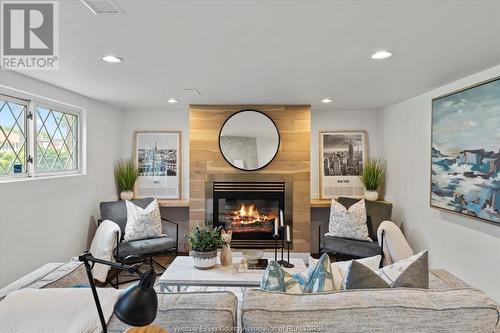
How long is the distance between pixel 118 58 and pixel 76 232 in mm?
2356

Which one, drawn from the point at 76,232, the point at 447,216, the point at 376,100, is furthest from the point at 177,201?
the point at 447,216

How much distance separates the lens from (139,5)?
1494 mm

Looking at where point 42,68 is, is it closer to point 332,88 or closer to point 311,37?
point 311,37

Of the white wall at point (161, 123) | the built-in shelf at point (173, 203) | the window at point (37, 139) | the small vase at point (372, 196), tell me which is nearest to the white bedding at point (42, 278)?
the window at point (37, 139)

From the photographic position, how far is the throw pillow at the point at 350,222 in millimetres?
3807

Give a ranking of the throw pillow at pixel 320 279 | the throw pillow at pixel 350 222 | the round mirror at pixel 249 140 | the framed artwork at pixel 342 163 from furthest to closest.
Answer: the framed artwork at pixel 342 163 → the round mirror at pixel 249 140 → the throw pillow at pixel 350 222 → the throw pillow at pixel 320 279

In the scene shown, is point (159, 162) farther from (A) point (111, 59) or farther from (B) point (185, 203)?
(A) point (111, 59)

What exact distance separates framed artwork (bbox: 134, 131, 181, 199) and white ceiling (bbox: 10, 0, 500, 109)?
59.3 inches

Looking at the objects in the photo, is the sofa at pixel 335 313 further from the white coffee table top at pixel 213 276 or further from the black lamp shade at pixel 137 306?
the white coffee table top at pixel 213 276

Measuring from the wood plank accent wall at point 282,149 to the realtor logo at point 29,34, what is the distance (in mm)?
2139

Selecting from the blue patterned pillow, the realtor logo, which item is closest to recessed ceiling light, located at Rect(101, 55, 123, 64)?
the realtor logo

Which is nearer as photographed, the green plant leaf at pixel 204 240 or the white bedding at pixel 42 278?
the white bedding at pixel 42 278

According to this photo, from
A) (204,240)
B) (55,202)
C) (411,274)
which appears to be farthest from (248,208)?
(411,274)

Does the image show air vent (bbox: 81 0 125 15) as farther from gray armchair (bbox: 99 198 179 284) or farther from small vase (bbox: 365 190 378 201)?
small vase (bbox: 365 190 378 201)
